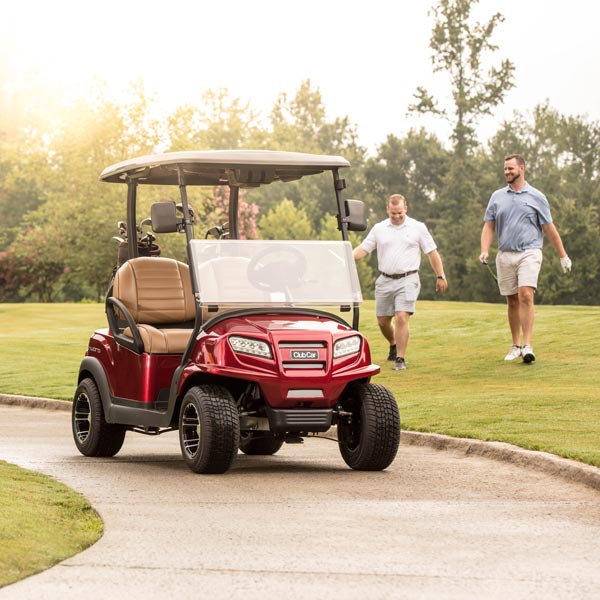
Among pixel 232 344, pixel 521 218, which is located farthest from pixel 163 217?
pixel 521 218

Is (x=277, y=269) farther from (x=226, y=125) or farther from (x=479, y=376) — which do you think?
(x=226, y=125)

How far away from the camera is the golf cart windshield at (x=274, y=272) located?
1018cm

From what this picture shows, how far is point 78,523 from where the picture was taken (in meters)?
7.33

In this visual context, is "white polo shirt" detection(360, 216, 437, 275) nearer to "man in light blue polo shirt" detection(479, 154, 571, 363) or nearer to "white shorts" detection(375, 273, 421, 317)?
"white shorts" detection(375, 273, 421, 317)

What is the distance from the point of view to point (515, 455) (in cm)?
1017

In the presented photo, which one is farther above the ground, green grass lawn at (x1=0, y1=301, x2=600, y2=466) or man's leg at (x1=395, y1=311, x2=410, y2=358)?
man's leg at (x1=395, y1=311, x2=410, y2=358)

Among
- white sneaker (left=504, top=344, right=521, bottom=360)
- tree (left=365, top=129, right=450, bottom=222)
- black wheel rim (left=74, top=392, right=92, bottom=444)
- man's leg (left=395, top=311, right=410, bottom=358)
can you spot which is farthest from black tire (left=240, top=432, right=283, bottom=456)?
tree (left=365, top=129, right=450, bottom=222)

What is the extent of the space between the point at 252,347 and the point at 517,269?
694cm

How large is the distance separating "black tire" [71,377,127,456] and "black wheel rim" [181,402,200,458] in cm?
134

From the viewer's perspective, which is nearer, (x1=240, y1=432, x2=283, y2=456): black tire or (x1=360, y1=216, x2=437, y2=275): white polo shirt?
(x1=240, y1=432, x2=283, y2=456): black tire

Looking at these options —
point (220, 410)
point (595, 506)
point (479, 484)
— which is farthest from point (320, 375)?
point (595, 506)

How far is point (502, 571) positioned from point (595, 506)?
2278 millimetres

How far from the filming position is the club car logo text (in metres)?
9.55

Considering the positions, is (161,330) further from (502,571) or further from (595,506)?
(502,571)
